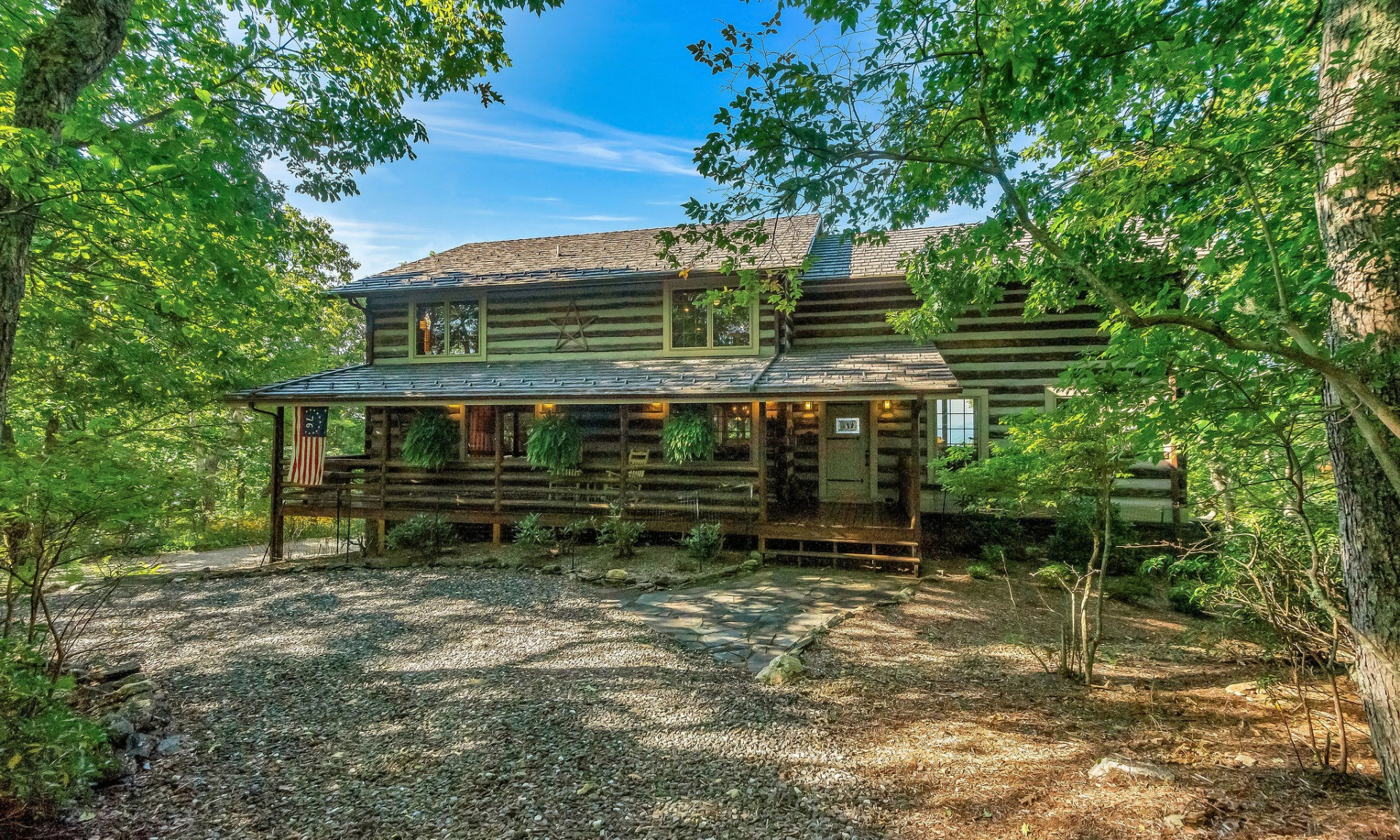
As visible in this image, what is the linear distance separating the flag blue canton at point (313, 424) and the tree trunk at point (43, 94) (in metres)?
6.59

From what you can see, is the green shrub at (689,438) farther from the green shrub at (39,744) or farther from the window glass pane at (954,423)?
the green shrub at (39,744)

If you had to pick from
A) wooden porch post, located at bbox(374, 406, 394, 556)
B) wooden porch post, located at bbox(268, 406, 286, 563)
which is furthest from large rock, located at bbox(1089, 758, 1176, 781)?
wooden porch post, located at bbox(268, 406, 286, 563)

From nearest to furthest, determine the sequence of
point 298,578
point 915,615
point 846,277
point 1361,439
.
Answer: point 1361,439
point 915,615
point 298,578
point 846,277

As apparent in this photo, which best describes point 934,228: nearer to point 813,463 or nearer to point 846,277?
point 846,277

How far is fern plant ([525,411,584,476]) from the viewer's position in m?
10.4

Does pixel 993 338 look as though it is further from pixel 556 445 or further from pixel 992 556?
pixel 556 445

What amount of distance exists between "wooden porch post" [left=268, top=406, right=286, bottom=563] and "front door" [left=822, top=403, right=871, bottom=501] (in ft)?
36.1

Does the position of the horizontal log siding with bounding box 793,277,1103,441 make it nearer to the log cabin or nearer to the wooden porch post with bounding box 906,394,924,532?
the log cabin

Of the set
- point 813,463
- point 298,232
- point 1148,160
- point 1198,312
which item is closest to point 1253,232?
point 1198,312

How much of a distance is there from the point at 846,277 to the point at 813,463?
400 cm

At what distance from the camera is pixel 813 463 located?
1193 centimetres

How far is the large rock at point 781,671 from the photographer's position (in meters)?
4.78

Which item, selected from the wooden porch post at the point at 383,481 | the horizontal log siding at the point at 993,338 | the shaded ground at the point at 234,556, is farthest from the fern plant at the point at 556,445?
the horizontal log siding at the point at 993,338

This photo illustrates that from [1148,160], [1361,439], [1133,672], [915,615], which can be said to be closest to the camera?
[1361,439]
